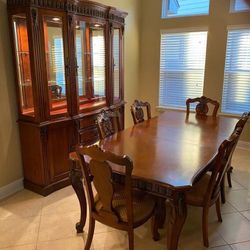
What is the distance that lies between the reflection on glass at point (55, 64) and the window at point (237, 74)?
2865 mm

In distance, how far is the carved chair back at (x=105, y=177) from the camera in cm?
157

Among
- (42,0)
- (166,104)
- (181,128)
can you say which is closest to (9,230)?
(181,128)

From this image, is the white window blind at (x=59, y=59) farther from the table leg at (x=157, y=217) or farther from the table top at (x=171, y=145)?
the table leg at (x=157, y=217)

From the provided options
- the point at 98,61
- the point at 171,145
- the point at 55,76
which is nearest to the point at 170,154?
the point at 171,145

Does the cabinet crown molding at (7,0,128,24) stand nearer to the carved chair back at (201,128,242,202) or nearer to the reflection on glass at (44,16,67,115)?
the reflection on glass at (44,16,67,115)

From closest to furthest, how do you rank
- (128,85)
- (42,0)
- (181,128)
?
(42,0)
(181,128)
(128,85)

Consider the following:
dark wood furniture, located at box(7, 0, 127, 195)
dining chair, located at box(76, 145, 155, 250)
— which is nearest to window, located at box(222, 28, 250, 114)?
dark wood furniture, located at box(7, 0, 127, 195)

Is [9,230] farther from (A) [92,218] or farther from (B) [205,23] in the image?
(B) [205,23]

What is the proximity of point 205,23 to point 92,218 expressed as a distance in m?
3.81

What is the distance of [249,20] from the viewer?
161 inches

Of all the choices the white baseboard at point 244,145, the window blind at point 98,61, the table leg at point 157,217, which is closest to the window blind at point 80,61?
the window blind at point 98,61

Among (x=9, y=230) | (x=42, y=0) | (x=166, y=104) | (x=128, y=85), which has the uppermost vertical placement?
(x=42, y=0)

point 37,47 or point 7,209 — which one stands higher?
point 37,47

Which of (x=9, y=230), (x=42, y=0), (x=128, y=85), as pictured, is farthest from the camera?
(x=128, y=85)
